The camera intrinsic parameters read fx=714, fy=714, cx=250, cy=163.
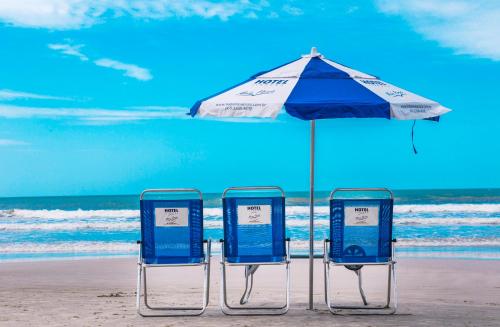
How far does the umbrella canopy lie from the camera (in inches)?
217

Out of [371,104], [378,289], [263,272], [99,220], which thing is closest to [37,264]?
[263,272]

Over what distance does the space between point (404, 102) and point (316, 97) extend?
0.73 meters

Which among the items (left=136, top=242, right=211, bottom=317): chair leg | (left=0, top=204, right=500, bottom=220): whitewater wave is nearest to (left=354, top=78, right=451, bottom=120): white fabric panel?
(left=136, top=242, right=211, bottom=317): chair leg

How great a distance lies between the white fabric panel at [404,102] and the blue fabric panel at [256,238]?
1253mm

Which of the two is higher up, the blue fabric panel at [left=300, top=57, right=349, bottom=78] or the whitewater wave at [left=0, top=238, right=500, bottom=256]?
the blue fabric panel at [left=300, top=57, right=349, bottom=78]

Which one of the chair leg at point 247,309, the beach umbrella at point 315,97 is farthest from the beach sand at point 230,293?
the beach umbrella at point 315,97

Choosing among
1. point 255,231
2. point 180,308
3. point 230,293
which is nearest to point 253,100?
point 255,231

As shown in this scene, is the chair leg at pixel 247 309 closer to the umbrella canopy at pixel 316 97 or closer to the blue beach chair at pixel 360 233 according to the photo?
the blue beach chair at pixel 360 233

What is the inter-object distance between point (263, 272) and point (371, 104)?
5128 mm

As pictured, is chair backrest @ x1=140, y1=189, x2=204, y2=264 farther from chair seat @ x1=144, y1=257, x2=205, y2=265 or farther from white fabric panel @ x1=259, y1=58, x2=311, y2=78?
white fabric panel @ x1=259, y1=58, x2=311, y2=78

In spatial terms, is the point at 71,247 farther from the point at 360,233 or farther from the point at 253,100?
the point at 253,100

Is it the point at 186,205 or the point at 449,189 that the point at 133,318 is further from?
the point at 449,189

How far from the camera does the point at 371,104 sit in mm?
5566

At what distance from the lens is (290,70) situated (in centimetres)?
629
